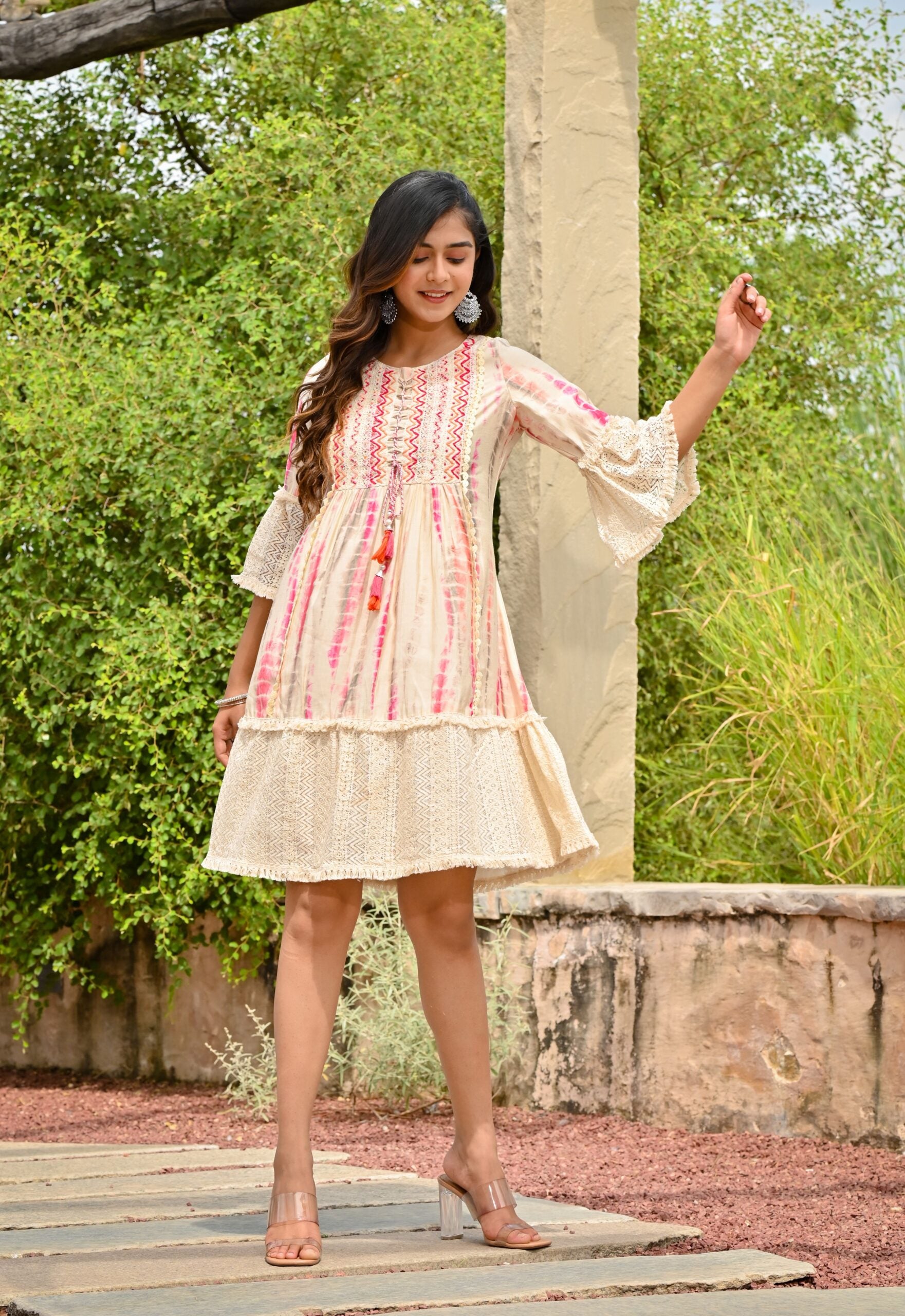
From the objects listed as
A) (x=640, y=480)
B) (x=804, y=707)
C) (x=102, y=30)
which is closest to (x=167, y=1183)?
(x=640, y=480)

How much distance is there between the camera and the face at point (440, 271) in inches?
102

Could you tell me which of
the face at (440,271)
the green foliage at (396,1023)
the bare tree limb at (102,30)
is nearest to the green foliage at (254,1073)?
the green foliage at (396,1023)

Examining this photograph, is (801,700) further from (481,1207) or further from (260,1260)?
(260,1260)

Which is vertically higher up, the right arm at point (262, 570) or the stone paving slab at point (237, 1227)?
the right arm at point (262, 570)

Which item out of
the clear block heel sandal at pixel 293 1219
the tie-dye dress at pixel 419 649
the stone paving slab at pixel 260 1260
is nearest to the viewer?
the stone paving slab at pixel 260 1260

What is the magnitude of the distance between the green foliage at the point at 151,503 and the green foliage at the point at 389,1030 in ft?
1.16

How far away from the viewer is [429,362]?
2.69 m

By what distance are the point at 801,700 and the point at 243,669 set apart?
1859 millimetres

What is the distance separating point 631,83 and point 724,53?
81.8 inches

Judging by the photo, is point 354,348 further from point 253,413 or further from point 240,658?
point 253,413

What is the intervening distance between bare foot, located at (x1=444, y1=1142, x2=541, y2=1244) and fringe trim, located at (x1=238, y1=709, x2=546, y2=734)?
65 cm

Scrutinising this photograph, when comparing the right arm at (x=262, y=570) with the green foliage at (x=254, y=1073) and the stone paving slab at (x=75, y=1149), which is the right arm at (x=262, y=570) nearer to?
the stone paving slab at (x=75, y=1149)

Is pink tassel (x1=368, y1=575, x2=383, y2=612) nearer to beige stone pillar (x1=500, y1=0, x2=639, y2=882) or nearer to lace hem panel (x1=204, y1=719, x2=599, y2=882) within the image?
Result: lace hem panel (x1=204, y1=719, x2=599, y2=882)

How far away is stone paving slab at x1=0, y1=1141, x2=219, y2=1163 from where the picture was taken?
11.4 ft
